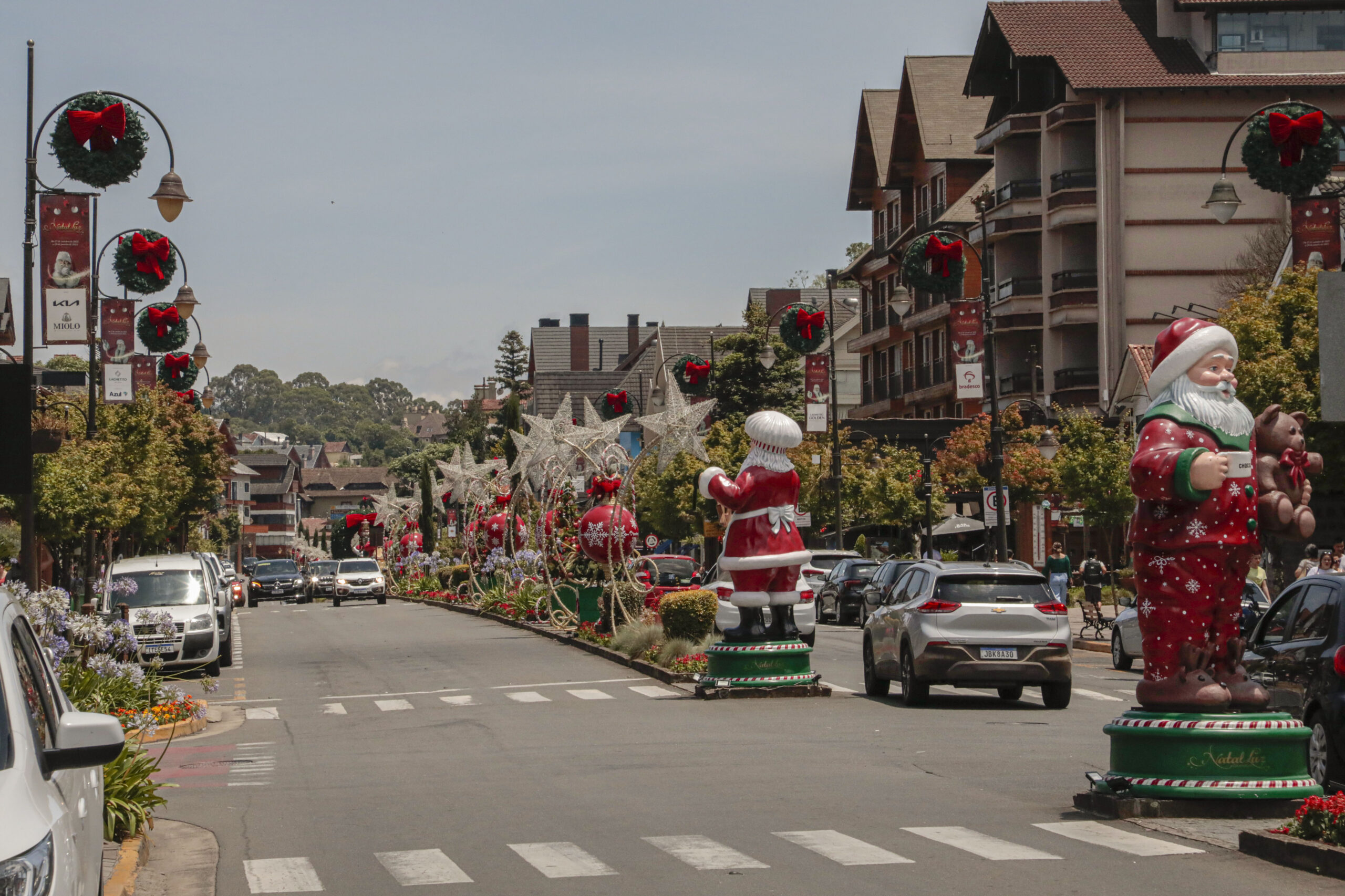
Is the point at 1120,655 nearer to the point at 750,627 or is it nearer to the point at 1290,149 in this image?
the point at 750,627

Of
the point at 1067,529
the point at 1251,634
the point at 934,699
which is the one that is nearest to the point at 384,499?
the point at 1067,529

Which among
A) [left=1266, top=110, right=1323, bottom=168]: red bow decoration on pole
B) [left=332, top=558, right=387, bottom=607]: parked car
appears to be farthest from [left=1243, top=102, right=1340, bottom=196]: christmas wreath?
[left=332, top=558, right=387, bottom=607]: parked car

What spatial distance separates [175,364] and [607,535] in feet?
47.4

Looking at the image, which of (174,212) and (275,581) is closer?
(174,212)

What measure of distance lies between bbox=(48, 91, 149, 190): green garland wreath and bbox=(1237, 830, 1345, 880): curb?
14.8 metres

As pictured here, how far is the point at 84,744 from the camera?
5.51 meters

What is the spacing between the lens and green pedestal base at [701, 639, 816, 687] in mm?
19422

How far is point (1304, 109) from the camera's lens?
20188 mm

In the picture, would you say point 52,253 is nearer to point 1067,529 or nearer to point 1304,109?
point 1304,109

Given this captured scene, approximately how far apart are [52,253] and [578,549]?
12.4 meters

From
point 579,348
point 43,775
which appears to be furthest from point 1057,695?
point 579,348

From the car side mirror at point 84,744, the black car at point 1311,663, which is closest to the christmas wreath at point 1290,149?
the black car at point 1311,663

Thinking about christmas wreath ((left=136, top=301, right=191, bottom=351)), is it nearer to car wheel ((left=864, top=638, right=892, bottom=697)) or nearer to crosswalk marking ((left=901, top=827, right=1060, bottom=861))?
car wheel ((left=864, top=638, right=892, bottom=697))

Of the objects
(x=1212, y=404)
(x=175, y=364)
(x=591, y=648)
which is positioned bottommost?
(x=591, y=648)
